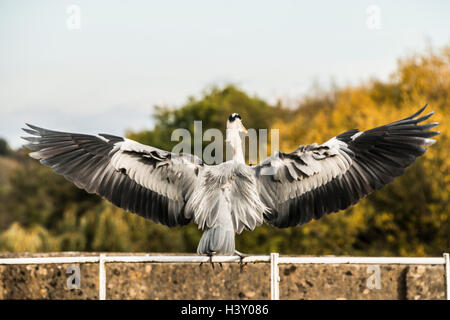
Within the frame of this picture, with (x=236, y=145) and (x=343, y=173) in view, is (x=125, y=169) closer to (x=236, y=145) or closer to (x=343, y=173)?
(x=236, y=145)

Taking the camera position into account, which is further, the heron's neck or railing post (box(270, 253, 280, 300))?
the heron's neck

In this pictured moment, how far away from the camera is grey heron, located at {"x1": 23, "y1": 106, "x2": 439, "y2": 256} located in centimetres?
727

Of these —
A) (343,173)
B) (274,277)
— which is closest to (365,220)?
(343,173)

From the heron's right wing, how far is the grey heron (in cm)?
1

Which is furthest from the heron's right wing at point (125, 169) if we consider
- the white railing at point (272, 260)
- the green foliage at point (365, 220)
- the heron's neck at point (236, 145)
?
the green foliage at point (365, 220)

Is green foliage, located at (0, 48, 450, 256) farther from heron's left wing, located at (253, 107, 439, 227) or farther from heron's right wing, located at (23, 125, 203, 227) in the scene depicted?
heron's right wing, located at (23, 125, 203, 227)

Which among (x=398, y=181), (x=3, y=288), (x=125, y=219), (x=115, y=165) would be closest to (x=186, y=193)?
(x=115, y=165)

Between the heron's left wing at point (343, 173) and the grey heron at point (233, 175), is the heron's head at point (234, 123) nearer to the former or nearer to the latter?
the grey heron at point (233, 175)

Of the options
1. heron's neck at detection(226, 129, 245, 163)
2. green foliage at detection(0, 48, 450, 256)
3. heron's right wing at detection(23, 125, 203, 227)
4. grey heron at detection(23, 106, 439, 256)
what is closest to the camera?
grey heron at detection(23, 106, 439, 256)

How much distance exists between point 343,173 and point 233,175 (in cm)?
152

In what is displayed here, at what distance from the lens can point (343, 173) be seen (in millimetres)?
7953

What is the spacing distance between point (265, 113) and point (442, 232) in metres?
17.5

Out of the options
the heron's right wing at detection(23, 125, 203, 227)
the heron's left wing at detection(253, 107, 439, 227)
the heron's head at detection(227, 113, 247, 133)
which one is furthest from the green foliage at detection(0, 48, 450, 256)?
the heron's head at detection(227, 113, 247, 133)

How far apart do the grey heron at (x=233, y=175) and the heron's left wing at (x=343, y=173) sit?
0.04ft
